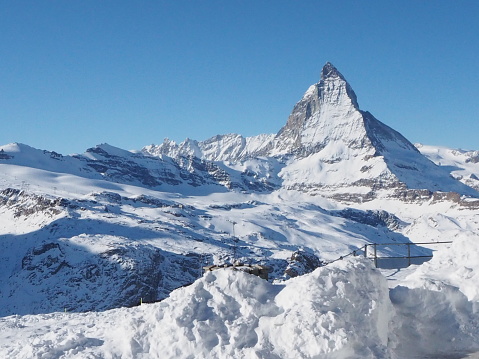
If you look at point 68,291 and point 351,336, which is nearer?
point 351,336

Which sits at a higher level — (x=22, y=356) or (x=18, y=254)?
(x=22, y=356)

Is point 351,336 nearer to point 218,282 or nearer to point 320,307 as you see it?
point 320,307

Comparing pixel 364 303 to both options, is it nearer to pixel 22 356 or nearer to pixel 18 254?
pixel 22 356

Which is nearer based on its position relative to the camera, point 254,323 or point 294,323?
point 294,323

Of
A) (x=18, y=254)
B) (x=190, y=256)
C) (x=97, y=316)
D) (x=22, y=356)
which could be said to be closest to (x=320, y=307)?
(x=22, y=356)

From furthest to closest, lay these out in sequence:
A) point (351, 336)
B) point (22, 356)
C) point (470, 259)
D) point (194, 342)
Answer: point (470, 259) → point (22, 356) → point (194, 342) → point (351, 336)

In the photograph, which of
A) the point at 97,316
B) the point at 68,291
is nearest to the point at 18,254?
the point at 68,291

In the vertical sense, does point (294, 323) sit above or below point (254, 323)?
above

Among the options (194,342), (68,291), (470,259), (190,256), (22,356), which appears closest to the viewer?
(194,342)

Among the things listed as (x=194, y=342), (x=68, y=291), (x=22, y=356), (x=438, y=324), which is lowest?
(x=68, y=291)
